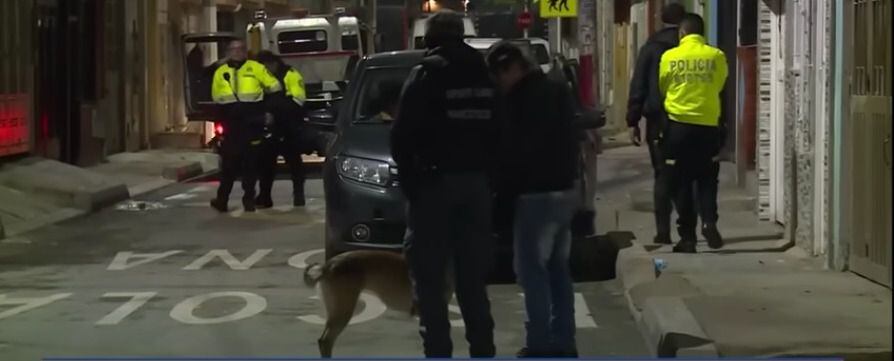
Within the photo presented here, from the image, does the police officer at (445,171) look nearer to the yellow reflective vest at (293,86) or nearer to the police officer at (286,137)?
the police officer at (286,137)

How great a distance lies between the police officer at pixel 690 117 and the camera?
11.5 meters

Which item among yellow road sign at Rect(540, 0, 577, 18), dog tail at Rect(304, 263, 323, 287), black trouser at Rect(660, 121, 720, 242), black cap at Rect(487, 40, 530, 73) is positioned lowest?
dog tail at Rect(304, 263, 323, 287)

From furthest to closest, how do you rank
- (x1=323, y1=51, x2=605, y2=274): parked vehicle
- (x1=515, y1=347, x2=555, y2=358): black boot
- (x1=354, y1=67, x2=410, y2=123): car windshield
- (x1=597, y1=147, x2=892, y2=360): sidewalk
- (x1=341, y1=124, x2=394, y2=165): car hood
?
1. (x1=354, y1=67, x2=410, y2=123): car windshield
2. (x1=341, y1=124, x2=394, y2=165): car hood
3. (x1=323, y1=51, x2=605, y2=274): parked vehicle
4. (x1=515, y1=347, x2=555, y2=358): black boot
5. (x1=597, y1=147, x2=892, y2=360): sidewalk

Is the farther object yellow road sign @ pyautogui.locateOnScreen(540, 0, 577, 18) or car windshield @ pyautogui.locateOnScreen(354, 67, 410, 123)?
yellow road sign @ pyautogui.locateOnScreen(540, 0, 577, 18)

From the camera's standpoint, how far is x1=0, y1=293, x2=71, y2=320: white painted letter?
10234 millimetres

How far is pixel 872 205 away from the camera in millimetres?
9883

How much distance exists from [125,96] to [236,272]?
16.1 m

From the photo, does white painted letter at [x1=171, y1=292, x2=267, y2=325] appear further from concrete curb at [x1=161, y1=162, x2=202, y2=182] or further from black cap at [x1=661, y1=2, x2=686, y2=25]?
concrete curb at [x1=161, y1=162, x2=202, y2=182]

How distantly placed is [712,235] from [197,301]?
3863 millimetres

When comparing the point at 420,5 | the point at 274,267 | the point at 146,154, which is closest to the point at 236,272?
the point at 274,267

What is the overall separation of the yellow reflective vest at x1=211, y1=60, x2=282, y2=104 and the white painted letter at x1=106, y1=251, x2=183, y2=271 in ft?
9.53

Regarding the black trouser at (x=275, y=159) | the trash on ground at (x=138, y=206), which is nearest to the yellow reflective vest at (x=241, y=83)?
the black trouser at (x=275, y=159)

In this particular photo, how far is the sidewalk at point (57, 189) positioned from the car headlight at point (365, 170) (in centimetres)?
481

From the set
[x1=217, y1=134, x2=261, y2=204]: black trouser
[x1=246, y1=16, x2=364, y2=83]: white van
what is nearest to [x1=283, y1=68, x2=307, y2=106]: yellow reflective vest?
[x1=217, y1=134, x2=261, y2=204]: black trouser
